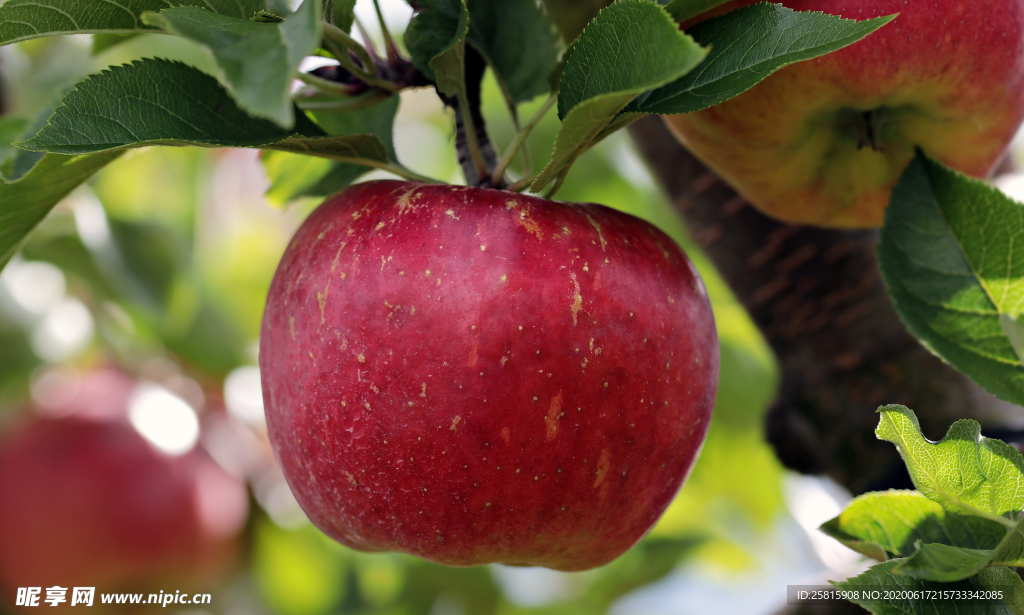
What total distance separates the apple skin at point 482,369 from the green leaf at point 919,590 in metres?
0.13

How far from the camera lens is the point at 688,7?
1.86ft

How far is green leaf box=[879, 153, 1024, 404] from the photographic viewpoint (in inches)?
25.5

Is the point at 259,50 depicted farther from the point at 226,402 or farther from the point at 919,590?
the point at 226,402

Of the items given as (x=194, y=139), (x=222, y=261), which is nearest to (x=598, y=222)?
(x=194, y=139)

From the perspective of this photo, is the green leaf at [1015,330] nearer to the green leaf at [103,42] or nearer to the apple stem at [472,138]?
the apple stem at [472,138]


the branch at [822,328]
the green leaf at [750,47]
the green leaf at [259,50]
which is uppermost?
the green leaf at [750,47]

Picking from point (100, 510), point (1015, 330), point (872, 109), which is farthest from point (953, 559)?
point (100, 510)

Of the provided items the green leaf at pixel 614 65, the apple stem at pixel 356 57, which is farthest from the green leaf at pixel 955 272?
the apple stem at pixel 356 57

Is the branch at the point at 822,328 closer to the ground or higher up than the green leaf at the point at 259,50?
closer to the ground

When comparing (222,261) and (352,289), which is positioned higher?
(352,289)

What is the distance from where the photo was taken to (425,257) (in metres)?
0.55

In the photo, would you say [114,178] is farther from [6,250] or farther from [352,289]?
[352,289]

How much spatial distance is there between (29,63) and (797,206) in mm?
1293

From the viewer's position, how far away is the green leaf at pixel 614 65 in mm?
472
